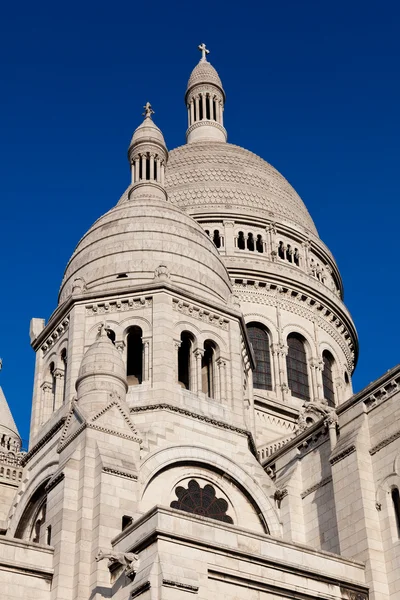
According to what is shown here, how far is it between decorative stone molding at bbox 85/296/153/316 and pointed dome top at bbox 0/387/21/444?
86.2 feet

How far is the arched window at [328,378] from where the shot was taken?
54.3 m

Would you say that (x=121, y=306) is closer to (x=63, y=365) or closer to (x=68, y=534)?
(x=63, y=365)

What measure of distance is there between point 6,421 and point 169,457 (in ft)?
104

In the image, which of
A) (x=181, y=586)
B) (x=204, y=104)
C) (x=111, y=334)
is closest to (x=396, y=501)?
(x=181, y=586)

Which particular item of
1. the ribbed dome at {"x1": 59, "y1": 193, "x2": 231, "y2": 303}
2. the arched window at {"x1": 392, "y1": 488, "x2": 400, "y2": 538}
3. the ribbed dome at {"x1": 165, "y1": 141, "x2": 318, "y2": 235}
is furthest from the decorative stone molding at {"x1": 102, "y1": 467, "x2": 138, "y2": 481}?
the ribbed dome at {"x1": 165, "y1": 141, "x2": 318, "y2": 235}

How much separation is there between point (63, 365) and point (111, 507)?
9.06 meters

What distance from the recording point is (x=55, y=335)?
36812mm

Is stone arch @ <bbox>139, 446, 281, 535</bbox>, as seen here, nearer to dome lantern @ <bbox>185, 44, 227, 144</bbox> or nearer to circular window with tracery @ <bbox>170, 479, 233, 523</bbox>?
circular window with tracery @ <bbox>170, 479, 233, 523</bbox>

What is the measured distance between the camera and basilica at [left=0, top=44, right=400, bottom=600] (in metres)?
25.5

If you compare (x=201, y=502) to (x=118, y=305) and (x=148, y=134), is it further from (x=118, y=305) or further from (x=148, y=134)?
(x=148, y=134)

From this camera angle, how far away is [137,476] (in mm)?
28750

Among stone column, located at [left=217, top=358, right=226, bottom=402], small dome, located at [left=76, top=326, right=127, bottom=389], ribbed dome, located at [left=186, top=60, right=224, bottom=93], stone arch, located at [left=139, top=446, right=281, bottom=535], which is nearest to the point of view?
small dome, located at [left=76, top=326, right=127, bottom=389]

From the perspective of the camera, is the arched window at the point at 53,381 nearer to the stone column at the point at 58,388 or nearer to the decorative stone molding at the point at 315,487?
the stone column at the point at 58,388

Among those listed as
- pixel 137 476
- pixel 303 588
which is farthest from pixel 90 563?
pixel 303 588
